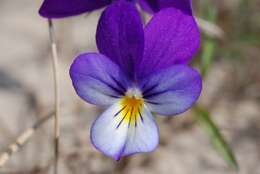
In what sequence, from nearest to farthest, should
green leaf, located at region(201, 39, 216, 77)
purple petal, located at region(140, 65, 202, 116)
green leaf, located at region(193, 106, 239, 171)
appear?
purple petal, located at region(140, 65, 202, 116) < green leaf, located at region(193, 106, 239, 171) < green leaf, located at region(201, 39, 216, 77)

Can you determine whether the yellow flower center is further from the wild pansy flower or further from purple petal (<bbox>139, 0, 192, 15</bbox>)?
purple petal (<bbox>139, 0, 192, 15</bbox>)

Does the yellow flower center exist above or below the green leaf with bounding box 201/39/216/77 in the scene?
above

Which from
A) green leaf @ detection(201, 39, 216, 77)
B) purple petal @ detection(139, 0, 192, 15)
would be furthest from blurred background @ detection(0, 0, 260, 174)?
purple petal @ detection(139, 0, 192, 15)

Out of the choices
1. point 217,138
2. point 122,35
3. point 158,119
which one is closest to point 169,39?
point 122,35

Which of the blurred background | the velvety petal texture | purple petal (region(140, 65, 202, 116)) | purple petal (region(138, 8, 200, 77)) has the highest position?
purple petal (region(138, 8, 200, 77))

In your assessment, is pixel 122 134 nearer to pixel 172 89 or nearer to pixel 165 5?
pixel 172 89

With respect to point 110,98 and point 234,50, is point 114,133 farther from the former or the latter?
point 234,50

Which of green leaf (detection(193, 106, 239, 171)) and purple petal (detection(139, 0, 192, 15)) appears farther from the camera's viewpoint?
green leaf (detection(193, 106, 239, 171))
